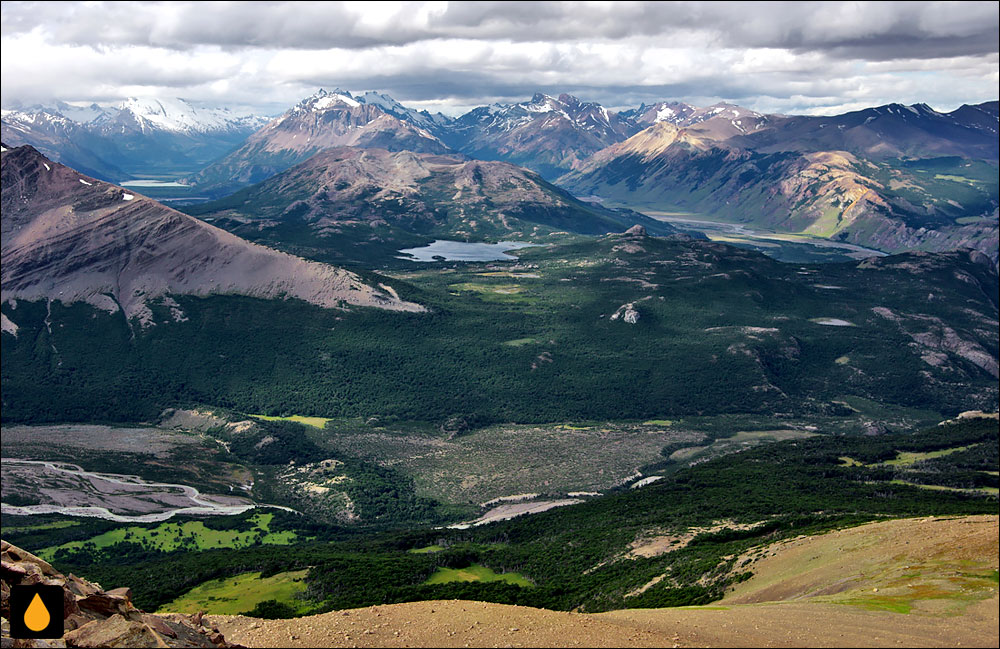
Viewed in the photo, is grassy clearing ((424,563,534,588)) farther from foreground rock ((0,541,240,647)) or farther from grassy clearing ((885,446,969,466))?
grassy clearing ((885,446,969,466))

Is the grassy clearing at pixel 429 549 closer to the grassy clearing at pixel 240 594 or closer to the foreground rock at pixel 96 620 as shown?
the grassy clearing at pixel 240 594

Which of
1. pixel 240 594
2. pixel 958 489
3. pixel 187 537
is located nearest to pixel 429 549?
pixel 240 594

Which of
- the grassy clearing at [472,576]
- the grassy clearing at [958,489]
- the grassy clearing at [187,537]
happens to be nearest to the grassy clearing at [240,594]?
the grassy clearing at [472,576]

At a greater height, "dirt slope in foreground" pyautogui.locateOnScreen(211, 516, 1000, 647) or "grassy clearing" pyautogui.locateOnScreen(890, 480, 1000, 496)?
"dirt slope in foreground" pyautogui.locateOnScreen(211, 516, 1000, 647)

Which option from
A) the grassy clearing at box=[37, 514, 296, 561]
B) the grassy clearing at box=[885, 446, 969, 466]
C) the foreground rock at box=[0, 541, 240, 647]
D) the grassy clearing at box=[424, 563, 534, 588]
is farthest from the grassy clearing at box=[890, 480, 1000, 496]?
the foreground rock at box=[0, 541, 240, 647]

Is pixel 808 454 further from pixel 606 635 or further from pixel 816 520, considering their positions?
pixel 606 635

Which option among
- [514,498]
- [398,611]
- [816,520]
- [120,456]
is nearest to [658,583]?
[816,520]
